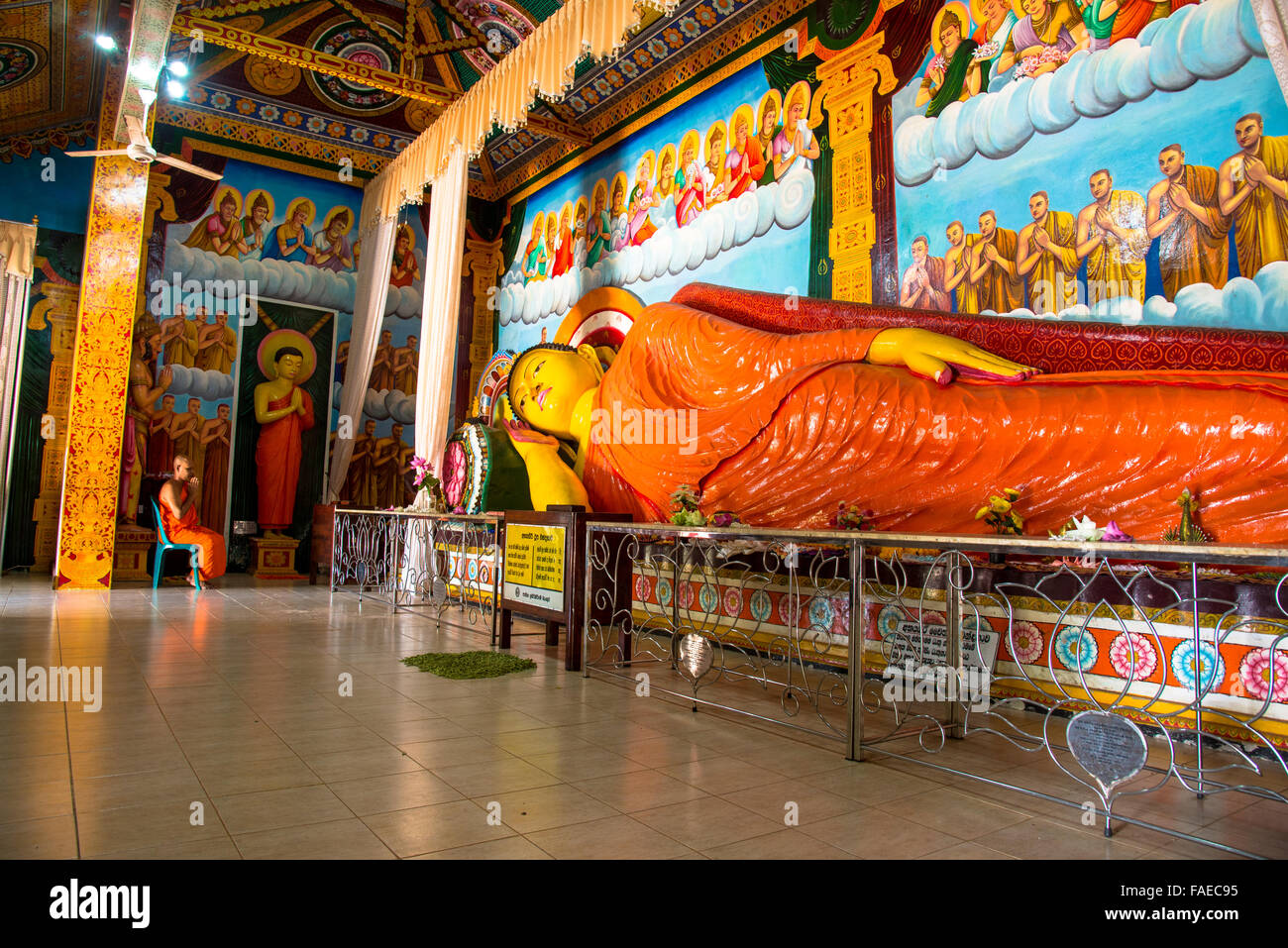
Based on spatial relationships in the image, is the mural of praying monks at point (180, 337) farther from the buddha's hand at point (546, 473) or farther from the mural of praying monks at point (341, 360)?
the buddha's hand at point (546, 473)

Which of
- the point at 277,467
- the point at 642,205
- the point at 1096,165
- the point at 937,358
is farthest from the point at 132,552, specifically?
the point at 1096,165

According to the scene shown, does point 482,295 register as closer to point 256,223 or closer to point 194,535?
point 256,223

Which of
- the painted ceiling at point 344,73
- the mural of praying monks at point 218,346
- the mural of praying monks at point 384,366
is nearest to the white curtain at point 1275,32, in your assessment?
the painted ceiling at point 344,73

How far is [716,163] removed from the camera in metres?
6.42

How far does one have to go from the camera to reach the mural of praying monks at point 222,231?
28.2 ft

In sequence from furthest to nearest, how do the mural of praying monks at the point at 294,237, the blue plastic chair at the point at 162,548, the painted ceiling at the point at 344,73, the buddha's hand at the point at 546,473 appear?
the mural of praying monks at the point at 294,237, the blue plastic chair at the point at 162,548, the painted ceiling at the point at 344,73, the buddha's hand at the point at 546,473

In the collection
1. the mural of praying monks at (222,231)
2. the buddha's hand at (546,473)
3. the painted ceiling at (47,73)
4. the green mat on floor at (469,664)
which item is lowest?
the green mat on floor at (469,664)

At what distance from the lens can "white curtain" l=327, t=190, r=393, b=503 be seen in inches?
334

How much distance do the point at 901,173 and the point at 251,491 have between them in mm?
7191

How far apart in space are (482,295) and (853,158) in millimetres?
5604

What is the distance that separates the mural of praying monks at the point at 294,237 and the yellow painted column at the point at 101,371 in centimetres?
185

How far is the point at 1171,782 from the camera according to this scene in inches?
98.1
